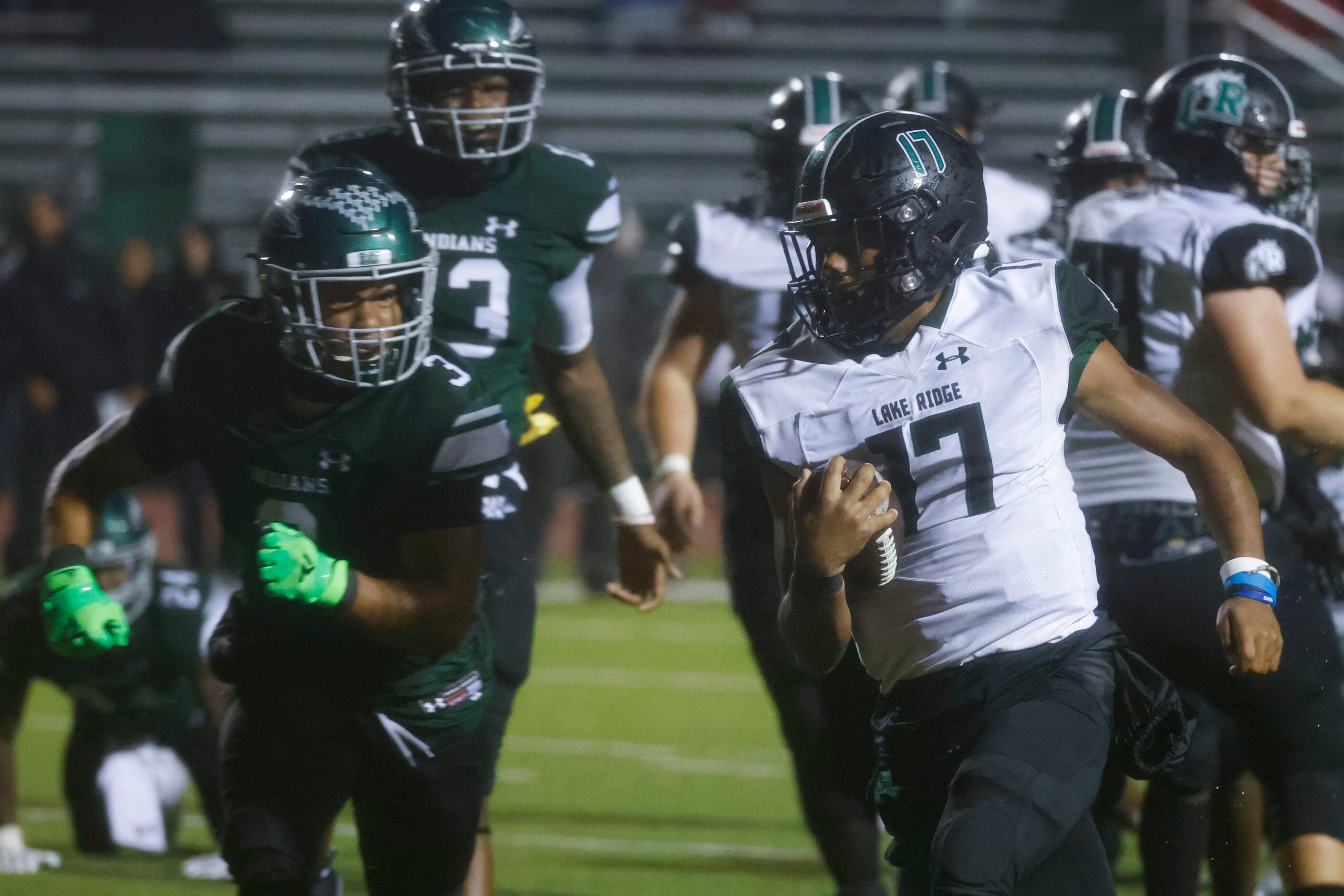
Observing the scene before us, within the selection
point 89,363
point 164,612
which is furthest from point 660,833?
point 89,363

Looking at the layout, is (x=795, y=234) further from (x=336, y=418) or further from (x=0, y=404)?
(x=0, y=404)

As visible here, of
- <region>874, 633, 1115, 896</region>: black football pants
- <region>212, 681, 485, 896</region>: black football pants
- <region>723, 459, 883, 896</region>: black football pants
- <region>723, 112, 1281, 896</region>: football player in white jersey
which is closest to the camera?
<region>874, 633, 1115, 896</region>: black football pants

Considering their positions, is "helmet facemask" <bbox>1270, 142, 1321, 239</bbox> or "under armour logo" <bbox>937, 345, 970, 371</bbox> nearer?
"under armour logo" <bbox>937, 345, 970, 371</bbox>

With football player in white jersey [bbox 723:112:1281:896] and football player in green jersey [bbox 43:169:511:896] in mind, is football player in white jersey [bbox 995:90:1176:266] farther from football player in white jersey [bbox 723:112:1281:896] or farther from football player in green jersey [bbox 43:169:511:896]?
football player in green jersey [bbox 43:169:511:896]

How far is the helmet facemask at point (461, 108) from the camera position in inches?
135

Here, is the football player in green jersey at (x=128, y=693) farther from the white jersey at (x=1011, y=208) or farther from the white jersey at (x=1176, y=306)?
the white jersey at (x=1176, y=306)

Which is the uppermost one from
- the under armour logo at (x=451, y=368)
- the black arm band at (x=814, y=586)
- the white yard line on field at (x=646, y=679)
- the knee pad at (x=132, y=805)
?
the under armour logo at (x=451, y=368)

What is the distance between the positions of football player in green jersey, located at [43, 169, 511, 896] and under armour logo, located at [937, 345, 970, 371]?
72 cm

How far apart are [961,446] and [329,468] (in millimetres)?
988

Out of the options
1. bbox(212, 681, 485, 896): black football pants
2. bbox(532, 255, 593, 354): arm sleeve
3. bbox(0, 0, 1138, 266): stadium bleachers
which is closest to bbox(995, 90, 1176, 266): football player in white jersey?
bbox(532, 255, 593, 354): arm sleeve

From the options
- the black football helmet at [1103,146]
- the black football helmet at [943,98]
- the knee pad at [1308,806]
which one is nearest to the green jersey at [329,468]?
the knee pad at [1308,806]

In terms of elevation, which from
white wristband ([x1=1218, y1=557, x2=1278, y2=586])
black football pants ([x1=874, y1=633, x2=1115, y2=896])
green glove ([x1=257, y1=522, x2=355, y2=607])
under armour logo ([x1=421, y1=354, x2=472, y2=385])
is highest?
under armour logo ([x1=421, y1=354, x2=472, y2=385])

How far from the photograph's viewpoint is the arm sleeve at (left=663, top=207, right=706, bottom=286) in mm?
3928

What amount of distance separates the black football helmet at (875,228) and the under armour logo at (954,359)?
0.31ft
